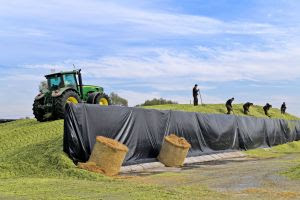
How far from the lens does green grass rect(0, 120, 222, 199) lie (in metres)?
9.35

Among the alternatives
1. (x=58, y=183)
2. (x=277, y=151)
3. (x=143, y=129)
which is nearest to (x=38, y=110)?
(x=143, y=129)

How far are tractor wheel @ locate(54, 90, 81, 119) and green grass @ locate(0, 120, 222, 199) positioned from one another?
23.6 ft

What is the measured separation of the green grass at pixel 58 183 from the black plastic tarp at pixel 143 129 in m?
0.80

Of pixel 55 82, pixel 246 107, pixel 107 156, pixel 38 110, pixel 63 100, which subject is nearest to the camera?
pixel 107 156

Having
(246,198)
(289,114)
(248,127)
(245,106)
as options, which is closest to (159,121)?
(246,198)

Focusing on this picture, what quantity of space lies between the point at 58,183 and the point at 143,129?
19.8ft

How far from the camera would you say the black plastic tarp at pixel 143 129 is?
14.2m

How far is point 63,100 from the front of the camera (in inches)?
890

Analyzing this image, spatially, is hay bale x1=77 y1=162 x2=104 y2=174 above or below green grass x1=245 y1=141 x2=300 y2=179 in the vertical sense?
above

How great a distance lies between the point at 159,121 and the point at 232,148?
8.28 m

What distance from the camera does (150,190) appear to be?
10.0 m

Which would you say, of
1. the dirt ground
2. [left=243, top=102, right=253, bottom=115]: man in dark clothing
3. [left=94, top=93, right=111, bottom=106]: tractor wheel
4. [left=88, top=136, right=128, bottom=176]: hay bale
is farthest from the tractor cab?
[left=243, top=102, right=253, bottom=115]: man in dark clothing

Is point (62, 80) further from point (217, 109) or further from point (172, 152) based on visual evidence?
point (217, 109)

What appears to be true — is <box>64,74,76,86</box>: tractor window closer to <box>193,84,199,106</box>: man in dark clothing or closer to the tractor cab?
the tractor cab
